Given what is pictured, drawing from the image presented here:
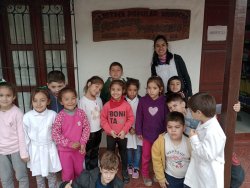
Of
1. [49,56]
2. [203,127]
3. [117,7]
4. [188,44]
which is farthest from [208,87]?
[49,56]

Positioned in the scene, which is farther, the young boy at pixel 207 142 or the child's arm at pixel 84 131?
the child's arm at pixel 84 131

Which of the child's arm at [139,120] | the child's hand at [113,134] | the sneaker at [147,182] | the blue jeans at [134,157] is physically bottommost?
the sneaker at [147,182]

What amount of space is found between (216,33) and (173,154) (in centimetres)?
239

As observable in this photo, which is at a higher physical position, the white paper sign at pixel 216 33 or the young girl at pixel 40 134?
the white paper sign at pixel 216 33

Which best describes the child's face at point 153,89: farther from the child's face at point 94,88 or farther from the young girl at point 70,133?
the young girl at point 70,133

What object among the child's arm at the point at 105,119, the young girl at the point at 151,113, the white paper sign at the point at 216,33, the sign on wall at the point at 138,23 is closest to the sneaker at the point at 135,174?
the young girl at the point at 151,113

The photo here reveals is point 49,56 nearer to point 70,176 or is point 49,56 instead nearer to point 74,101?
point 74,101

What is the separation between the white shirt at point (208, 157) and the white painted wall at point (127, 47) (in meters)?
1.97

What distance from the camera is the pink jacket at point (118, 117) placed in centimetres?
292

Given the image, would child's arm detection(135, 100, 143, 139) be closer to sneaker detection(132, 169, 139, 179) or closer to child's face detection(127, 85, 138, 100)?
child's face detection(127, 85, 138, 100)

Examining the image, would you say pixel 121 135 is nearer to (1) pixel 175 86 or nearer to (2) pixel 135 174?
(2) pixel 135 174

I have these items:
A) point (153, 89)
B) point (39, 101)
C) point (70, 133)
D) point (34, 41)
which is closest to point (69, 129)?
point (70, 133)

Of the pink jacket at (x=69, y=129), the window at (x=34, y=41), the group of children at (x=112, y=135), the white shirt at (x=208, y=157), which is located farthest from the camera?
the window at (x=34, y=41)

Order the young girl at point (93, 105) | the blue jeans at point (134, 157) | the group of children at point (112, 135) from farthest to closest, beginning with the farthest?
the blue jeans at point (134, 157)
the young girl at point (93, 105)
the group of children at point (112, 135)
